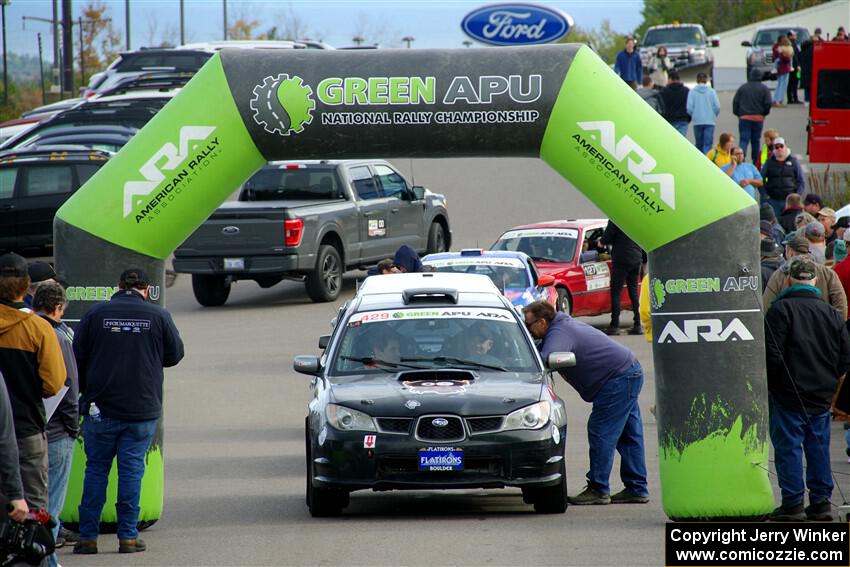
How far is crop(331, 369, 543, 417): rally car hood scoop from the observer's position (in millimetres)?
10398

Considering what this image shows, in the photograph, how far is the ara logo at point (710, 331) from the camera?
10242 millimetres

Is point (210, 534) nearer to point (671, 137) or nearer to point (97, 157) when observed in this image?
point (671, 137)

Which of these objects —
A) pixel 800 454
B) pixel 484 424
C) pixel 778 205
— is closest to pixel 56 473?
pixel 484 424

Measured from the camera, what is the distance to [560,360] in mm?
10789

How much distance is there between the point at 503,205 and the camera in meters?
33.4

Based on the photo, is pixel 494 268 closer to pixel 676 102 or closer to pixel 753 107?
pixel 676 102

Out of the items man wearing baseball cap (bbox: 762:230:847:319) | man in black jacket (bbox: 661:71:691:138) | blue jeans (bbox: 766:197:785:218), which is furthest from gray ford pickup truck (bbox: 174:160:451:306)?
man wearing baseball cap (bbox: 762:230:847:319)

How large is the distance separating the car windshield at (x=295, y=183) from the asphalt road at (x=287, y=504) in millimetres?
2403

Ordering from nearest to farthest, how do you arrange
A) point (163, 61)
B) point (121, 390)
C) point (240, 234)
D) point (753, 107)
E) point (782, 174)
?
point (121, 390)
point (782, 174)
point (240, 234)
point (753, 107)
point (163, 61)

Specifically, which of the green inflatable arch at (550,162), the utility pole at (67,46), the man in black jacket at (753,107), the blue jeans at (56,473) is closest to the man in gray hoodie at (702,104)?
the man in black jacket at (753,107)

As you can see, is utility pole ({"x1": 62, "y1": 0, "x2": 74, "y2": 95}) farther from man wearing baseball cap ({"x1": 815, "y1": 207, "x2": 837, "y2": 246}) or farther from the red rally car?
man wearing baseball cap ({"x1": 815, "y1": 207, "x2": 837, "y2": 246})

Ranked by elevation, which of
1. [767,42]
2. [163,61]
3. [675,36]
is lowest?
[163,61]

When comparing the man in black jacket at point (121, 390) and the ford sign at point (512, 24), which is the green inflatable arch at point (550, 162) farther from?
the ford sign at point (512, 24)

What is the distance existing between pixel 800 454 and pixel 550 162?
268 cm
